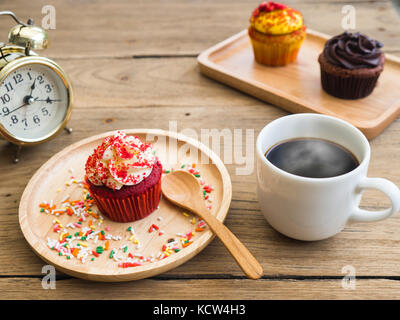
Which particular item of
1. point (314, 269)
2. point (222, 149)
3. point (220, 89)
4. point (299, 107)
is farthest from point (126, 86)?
point (314, 269)

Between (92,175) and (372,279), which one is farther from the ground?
(92,175)

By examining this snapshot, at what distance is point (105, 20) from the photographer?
2131mm

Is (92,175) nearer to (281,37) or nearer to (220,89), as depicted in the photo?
(220,89)

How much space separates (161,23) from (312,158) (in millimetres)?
1307

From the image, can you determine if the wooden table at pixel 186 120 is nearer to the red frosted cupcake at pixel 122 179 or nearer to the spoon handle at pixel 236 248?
the spoon handle at pixel 236 248

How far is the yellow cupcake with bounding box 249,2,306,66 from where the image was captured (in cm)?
166

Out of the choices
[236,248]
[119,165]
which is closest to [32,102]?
[119,165]

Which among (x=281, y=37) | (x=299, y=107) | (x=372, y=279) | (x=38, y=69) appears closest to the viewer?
(x=372, y=279)

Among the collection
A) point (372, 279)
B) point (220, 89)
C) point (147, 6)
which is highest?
point (147, 6)

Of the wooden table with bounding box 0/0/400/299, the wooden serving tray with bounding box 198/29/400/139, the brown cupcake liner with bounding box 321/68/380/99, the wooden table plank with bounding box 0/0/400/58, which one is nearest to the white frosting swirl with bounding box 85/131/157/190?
the wooden table with bounding box 0/0/400/299

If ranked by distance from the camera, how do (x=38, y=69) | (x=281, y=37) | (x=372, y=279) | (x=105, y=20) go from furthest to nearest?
1. (x=105, y=20)
2. (x=281, y=37)
3. (x=38, y=69)
4. (x=372, y=279)

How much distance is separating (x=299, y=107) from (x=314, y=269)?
0.65 m

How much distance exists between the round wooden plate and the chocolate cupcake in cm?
55

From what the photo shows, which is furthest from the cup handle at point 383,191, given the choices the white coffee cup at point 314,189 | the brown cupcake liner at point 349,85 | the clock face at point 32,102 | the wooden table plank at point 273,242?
the clock face at point 32,102
